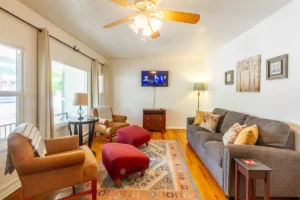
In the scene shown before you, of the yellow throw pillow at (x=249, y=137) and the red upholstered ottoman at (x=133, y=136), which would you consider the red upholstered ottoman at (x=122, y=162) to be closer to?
the red upholstered ottoman at (x=133, y=136)

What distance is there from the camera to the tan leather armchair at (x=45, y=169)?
58.3 inches

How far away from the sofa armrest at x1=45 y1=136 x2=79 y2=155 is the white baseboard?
25.2 inches

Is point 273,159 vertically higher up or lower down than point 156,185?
higher up

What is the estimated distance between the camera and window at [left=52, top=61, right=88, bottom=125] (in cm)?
400

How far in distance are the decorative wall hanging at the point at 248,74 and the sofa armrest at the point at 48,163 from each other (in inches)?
115

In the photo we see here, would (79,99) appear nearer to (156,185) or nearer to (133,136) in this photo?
(133,136)

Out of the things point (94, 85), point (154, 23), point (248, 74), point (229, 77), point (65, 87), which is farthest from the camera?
point (94, 85)

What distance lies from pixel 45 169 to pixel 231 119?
9.92 feet

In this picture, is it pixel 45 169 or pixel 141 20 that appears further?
pixel 141 20

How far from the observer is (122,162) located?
6.95 ft

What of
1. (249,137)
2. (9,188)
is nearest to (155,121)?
(249,137)

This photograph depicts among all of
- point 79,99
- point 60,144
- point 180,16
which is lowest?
point 60,144

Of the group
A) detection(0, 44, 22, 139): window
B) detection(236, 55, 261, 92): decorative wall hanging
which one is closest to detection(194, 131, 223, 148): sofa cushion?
detection(236, 55, 261, 92): decorative wall hanging

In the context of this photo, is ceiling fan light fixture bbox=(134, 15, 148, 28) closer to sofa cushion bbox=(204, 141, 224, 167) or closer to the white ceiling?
the white ceiling
